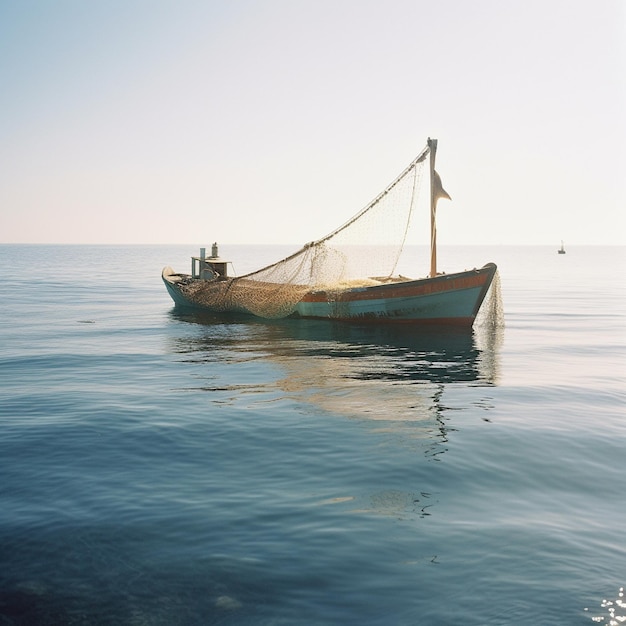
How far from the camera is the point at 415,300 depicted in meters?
24.8

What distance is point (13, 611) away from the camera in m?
5.41

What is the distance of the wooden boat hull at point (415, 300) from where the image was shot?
23.9 meters

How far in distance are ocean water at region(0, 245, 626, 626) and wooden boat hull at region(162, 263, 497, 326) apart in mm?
6064

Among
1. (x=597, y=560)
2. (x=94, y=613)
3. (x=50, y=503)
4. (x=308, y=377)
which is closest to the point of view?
(x=94, y=613)

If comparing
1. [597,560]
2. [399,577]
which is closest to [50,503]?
[399,577]

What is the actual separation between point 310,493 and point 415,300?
17466 mm

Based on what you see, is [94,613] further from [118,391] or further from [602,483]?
[118,391]

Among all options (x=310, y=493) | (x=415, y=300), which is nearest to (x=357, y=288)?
(x=415, y=300)

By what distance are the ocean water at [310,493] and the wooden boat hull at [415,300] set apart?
606cm

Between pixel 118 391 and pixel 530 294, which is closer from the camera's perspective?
pixel 118 391

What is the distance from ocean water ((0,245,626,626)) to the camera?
5645 millimetres

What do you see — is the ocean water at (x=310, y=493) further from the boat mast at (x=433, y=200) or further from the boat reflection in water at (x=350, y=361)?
the boat mast at (x=433, y=200)

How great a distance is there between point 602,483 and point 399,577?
163 inches

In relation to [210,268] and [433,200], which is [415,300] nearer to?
[433,200]
